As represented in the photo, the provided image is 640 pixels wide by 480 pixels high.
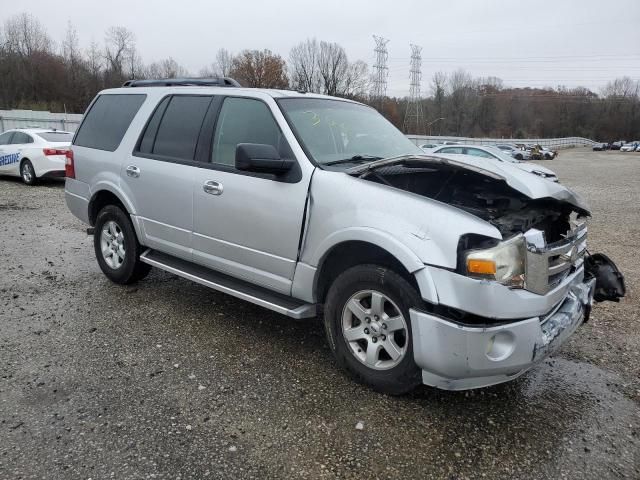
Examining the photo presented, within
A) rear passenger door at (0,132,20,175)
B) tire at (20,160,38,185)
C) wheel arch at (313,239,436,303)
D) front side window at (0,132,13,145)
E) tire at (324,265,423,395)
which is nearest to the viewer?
wheel arch at (313,239,436,303)

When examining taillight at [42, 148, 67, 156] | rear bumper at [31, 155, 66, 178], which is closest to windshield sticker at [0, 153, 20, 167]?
rear bumper at [31, 155, 66, 178]

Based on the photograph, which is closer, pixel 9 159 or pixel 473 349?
pixel 473 349

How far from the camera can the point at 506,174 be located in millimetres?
3291

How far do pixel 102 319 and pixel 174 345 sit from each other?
3.07 ft

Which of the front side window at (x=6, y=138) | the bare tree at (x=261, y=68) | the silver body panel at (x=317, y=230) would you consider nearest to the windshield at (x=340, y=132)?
the silver body panel at (x=317, y=230)

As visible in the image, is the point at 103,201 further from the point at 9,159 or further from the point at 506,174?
the point at 9,159

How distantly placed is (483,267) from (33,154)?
527 inches

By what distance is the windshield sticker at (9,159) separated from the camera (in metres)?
13.4

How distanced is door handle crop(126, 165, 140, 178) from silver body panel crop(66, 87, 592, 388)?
1.2 inches

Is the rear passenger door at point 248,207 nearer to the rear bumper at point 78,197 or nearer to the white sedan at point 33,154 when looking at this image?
the rear bumper at point 78,197

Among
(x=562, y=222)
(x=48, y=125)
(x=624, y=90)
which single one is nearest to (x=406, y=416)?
(x=562, y=222)

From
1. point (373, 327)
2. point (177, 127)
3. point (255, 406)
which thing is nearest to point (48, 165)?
point (177, 127)

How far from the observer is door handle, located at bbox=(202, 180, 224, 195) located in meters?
3.96

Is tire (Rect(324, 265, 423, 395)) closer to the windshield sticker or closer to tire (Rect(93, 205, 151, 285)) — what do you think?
tire (Rect(93, 205, 151, 285))
